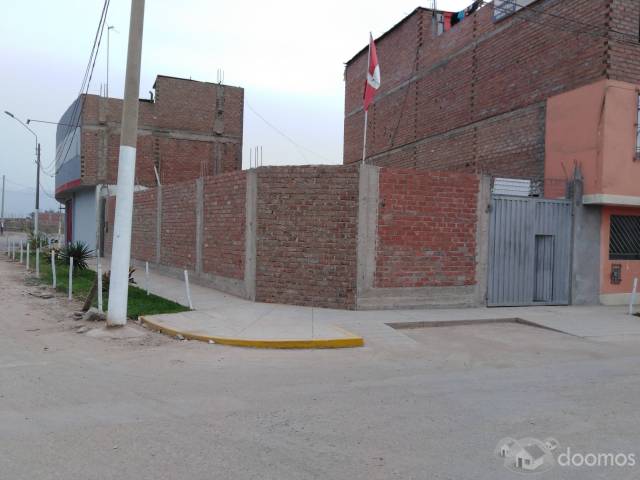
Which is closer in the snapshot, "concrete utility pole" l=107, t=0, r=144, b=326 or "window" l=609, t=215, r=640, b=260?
"concrete utility pole" l=107, t=0, r=144, b=326

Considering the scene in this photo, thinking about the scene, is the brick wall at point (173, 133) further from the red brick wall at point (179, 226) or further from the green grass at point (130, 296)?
the red brick wall at point (179, 226)

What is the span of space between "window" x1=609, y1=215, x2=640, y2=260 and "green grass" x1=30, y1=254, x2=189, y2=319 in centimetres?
1183

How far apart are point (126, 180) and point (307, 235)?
4.33 m

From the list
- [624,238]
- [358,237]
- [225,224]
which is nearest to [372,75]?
[358,237]

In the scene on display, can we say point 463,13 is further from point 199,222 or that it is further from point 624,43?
point 199,222

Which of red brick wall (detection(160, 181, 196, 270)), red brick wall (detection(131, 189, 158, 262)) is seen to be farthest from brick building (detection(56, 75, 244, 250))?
red brick wall (detection(160, 181, 196, 270))

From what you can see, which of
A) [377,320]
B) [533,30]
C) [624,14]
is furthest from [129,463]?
[533,30]

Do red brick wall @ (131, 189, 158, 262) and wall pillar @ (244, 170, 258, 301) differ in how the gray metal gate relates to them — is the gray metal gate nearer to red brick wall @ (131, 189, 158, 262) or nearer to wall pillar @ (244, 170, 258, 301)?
wall pillar @ (244, 170, 258, 301)

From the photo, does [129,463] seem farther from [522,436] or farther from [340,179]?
[340,179]

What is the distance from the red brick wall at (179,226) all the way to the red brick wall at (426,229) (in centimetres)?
712

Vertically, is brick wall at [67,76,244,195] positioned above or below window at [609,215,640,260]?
above

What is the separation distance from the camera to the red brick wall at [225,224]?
13203 millimetres

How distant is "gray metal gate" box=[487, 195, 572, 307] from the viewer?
13031 millimetres

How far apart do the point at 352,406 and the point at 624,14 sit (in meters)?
13.6
